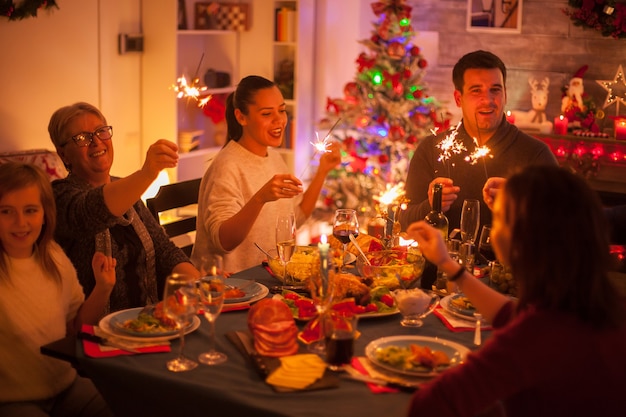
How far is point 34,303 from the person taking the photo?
7.75ft

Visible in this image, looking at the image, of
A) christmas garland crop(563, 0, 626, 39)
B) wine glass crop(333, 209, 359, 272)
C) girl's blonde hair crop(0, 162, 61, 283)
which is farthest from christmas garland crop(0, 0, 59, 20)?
christmas garland crop(563, 0, 626, 39)

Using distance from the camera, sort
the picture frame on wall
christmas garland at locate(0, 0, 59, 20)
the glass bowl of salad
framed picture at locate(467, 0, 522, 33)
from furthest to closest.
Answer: framed picture at locate(467, 0, 522, 33) → the picture frame on wall → christmas garland at locate(0, 0, 59, 20) → the glass bowl of salad

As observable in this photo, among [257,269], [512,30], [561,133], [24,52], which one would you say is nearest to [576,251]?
[257,269]

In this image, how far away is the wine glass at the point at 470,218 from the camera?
272 centimetres

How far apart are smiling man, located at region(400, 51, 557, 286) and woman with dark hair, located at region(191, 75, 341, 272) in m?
0.50

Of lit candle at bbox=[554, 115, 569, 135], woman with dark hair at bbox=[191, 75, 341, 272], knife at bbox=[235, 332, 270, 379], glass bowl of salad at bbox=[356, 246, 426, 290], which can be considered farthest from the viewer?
lit candle at bbox=[554, 115, 569, 135]

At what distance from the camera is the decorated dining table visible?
5.78 ft

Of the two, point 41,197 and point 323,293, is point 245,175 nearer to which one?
point 41,197

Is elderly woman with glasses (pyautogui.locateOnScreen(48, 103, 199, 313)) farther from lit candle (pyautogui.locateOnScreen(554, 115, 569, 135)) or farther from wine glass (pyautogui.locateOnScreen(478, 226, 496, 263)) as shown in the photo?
lit candle (pyautogui.locateOnScreen(554, 115, 569, 135))

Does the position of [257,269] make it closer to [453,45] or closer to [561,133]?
[561,133]

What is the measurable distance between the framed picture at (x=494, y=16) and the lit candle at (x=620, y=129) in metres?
1.05

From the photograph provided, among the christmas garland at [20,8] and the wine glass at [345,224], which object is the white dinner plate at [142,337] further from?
the christmas garland at [20,8]

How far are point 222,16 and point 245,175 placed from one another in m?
2.99

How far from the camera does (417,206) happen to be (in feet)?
11.2
